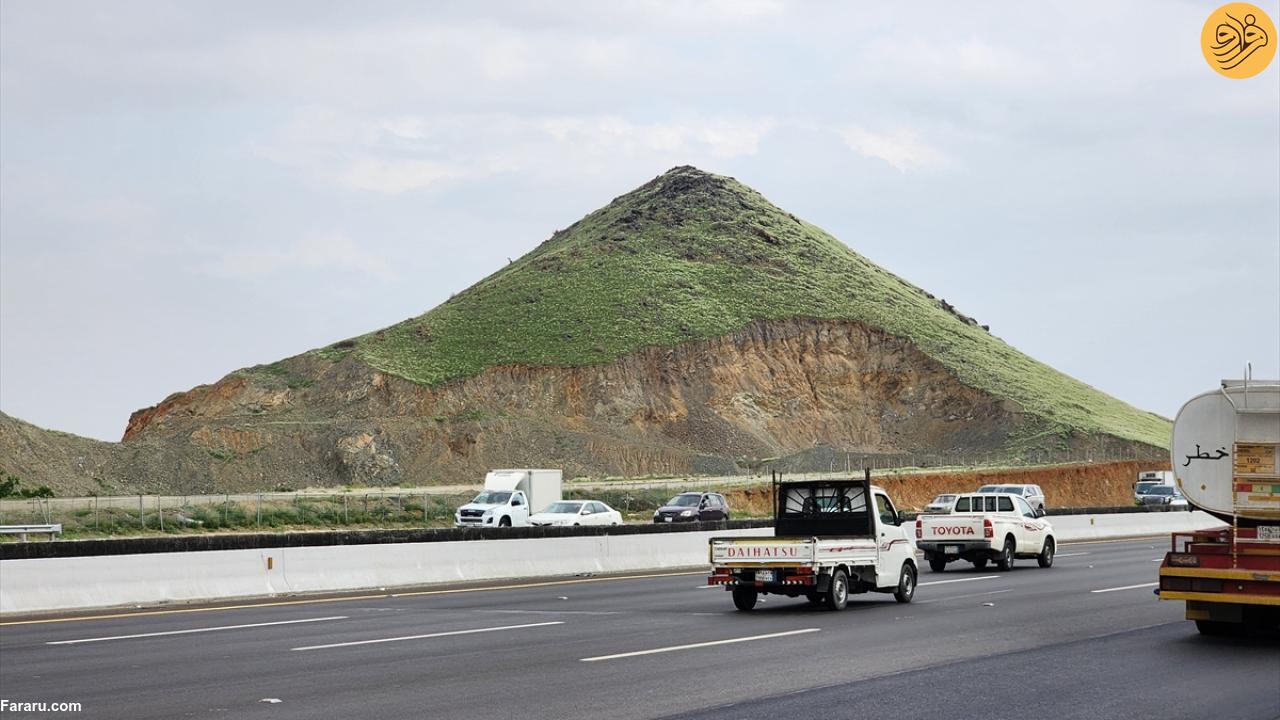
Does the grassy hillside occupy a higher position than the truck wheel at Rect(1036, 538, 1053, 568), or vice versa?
the grassy hillside

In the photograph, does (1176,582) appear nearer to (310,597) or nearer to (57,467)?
(310,597)

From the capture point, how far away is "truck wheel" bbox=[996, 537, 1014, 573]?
31.8 m

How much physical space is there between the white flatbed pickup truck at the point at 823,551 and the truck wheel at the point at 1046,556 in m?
11.3

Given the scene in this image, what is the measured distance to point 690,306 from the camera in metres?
116

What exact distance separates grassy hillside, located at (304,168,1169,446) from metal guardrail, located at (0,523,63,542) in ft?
212

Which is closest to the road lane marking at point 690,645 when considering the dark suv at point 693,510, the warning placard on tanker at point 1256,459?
the warning placard on tanker at point 1256,459

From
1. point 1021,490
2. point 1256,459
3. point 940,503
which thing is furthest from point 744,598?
point 1021,490

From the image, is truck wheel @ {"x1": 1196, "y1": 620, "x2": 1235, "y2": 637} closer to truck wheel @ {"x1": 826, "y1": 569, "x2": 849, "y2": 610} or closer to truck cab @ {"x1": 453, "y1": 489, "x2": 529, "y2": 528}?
truck wheel @ {"x1": 826, "y1": 569, "x2": 849, "y2": 610}

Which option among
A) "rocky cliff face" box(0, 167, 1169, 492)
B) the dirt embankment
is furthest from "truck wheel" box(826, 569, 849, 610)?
"rocky cliff face" box(0, 167, 1169, 492)

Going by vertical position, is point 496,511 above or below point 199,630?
above

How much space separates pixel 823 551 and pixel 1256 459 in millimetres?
6282

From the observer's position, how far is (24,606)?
2097 cm

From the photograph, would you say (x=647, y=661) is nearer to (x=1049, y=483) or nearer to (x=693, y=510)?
(x=693, y=510)

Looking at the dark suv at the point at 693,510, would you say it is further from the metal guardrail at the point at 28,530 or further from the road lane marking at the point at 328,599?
the metal guardrail at the point at 28,530
